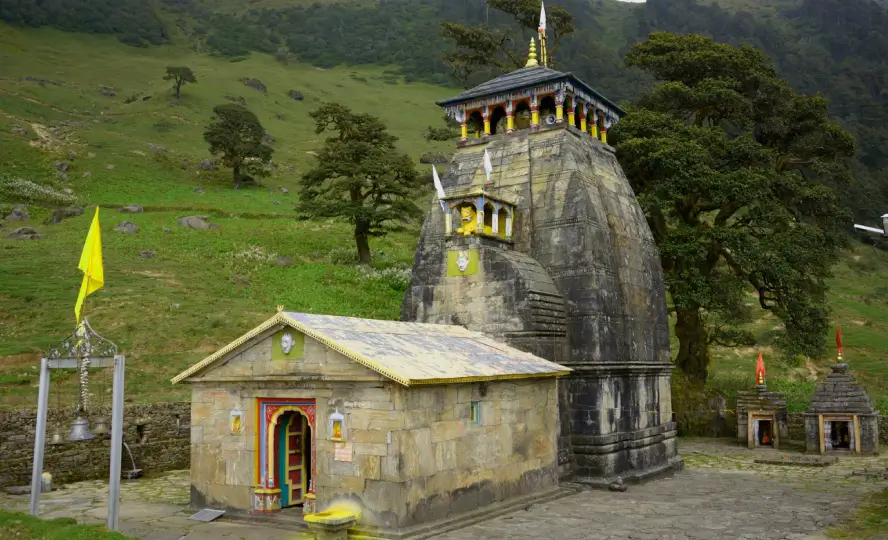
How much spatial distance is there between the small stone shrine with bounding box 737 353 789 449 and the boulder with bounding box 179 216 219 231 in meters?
30.4

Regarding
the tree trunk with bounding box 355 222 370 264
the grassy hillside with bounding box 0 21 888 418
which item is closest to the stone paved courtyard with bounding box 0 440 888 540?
the grassy hillside with bounding box 0 21 888 418

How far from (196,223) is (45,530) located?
3393 centimetres

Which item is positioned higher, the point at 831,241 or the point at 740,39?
the point at 740,39

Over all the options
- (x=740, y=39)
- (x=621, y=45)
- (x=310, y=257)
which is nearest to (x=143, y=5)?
(x=621, y=45)

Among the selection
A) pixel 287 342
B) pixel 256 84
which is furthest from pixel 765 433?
pixel 256 84

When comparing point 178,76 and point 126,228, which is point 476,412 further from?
point 178,76

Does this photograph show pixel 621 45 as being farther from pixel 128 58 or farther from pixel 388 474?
pixel 388 474

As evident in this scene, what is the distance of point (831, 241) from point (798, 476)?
13.1 metres

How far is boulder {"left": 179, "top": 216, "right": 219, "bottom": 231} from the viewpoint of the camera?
43.0 metres

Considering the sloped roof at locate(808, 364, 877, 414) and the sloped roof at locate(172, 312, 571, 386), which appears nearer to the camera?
the sloped roof at locate(172, 312, 571, 386)

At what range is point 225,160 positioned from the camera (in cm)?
5734

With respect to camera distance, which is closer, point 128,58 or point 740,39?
point 128,58

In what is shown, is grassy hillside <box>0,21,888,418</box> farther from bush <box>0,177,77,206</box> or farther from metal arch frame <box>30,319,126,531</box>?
metal arch frame <box>30,319,126,531</box>

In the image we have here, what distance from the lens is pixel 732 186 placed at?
26.3 metres
